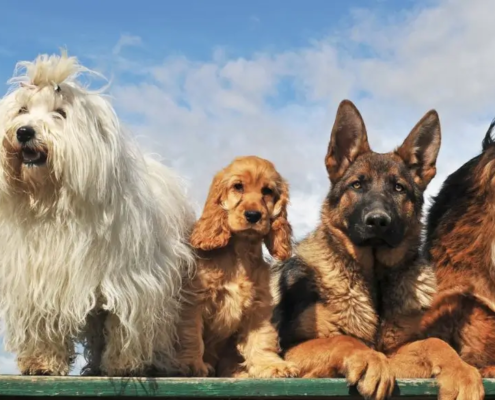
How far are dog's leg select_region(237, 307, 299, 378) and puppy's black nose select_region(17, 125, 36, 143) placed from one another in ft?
5.27

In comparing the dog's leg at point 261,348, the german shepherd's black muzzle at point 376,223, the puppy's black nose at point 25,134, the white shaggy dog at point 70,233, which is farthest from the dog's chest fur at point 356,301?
the puppy's black nose at point 25,134

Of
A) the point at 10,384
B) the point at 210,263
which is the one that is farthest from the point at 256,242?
the point at 10,384

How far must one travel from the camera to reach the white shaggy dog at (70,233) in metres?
3.45

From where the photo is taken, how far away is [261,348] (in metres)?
4.07

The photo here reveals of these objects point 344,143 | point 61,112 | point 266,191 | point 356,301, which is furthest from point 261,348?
point 61,112

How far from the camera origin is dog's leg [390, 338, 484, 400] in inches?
145

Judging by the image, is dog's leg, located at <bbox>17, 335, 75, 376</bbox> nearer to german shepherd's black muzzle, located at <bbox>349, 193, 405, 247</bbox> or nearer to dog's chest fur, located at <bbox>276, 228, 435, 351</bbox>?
dog's chest fur, located at <bbox>276, 228, 435, 351</bbox>

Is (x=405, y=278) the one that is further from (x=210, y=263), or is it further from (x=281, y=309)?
(x=210, y=263)

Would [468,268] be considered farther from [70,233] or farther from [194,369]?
[70,233]

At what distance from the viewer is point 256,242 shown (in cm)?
418

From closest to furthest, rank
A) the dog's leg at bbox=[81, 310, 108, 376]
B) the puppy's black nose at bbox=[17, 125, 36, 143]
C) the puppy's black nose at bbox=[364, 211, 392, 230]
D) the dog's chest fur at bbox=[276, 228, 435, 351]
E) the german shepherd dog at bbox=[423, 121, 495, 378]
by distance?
1. the puppy's black nose at bbox=[17, 125, 36, 143]
2. the dog's leg at bbox=[81, 310, 108, 376]
3. the puppy's black nose at bbox=[364, 211, 392, 230]
4. the dog's chest fur at bbox=[276, 228, 435, 351]
5. the german shepherd dog at bbox=[423, 121, 495, 378]

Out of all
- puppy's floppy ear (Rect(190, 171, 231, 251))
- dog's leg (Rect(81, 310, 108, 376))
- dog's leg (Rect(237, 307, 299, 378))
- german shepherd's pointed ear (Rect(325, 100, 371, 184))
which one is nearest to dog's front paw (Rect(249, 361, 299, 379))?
dog's leg (Rect(237, 307, 299, 378))

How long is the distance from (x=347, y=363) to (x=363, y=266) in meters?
0.97

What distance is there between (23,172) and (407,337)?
2.51 m
